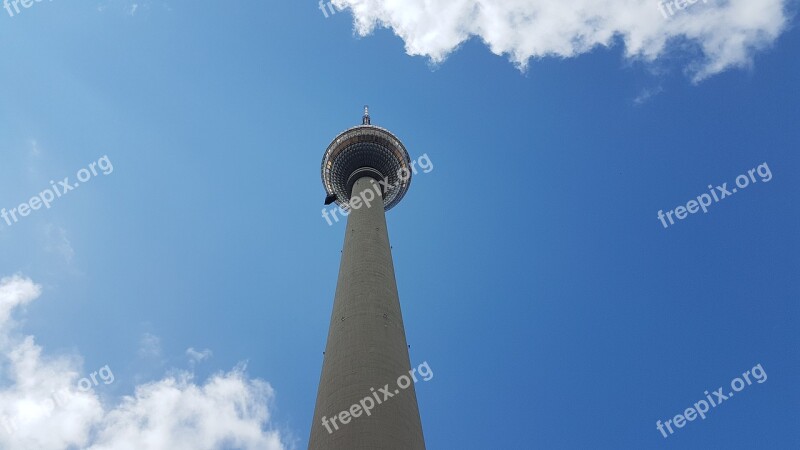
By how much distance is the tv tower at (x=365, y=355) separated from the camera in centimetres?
2391

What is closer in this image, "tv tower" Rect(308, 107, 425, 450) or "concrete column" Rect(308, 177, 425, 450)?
"concrete column" Rect(308, 177, 425, 450)

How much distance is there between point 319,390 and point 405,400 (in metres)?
4.36

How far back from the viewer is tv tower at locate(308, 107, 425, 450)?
2391cm

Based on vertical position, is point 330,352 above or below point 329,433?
above

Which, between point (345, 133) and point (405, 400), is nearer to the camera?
point (405, 400)

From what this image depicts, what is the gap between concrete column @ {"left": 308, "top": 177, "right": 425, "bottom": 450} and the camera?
23.8 m

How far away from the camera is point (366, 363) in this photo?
27203 mm

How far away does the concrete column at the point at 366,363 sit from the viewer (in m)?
23.8

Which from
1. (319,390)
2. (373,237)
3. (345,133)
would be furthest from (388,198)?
(319,390)

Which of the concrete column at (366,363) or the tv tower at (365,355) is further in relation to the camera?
the tv tower at (365,355)

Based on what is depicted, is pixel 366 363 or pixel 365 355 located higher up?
pixel 365 355

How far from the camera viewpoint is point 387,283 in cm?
3469

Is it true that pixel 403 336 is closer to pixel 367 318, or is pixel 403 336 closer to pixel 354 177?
pixel 367 318

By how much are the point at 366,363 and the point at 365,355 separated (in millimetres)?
579
